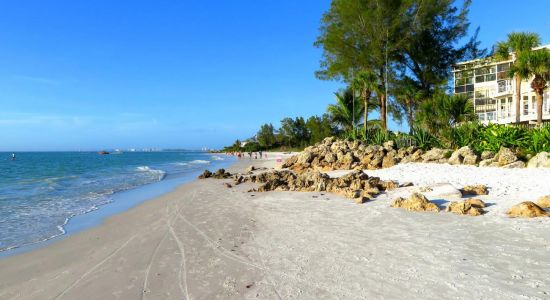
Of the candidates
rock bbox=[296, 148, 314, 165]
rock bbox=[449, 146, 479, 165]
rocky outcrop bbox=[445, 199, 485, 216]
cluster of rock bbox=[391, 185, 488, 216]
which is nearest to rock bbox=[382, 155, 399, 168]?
rock bbox=[449, 146, 479, 165]

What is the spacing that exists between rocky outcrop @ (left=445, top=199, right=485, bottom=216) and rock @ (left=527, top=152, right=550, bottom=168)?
6.89 m

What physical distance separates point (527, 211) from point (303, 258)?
484 centimetres

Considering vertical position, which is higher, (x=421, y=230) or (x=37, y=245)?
(x=421, y=230)

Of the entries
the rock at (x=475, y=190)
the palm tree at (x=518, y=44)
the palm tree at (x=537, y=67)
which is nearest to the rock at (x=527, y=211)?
the rock at (x=475, y=190)

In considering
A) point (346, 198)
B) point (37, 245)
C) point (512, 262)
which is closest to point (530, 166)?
point (346, 198)

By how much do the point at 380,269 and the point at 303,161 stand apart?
18.6 metres

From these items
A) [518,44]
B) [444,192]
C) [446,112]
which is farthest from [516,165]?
[518,44]

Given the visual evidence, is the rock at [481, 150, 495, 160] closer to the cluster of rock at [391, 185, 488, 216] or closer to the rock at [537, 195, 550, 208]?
the cluster of rock at [391, 185, 488, 216]

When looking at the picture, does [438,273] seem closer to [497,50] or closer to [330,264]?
[330,264]

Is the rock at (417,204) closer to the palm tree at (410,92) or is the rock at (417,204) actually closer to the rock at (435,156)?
the rock at (435,156)

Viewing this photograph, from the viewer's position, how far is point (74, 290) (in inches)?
189

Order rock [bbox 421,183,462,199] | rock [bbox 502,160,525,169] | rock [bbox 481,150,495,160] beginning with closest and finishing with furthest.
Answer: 1. rock [bbox 421,183,462,199]
2. rock [bbox 502,160,525,169]
3. rock [bbox 481,150,495,160]

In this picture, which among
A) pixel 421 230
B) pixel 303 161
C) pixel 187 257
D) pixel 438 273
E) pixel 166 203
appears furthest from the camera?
pixel 303 161

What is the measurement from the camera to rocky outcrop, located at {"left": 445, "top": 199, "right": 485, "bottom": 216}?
24.8ft
